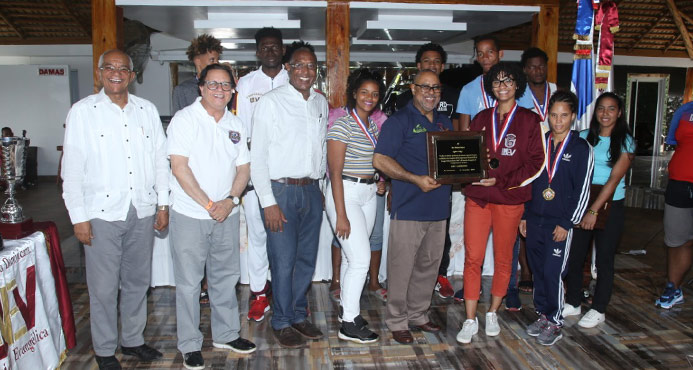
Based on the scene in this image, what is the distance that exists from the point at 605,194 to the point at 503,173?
37.2 inches

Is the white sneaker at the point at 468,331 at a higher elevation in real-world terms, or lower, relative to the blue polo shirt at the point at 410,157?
lower

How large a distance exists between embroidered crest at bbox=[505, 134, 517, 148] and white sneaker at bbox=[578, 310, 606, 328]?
61.2 inches

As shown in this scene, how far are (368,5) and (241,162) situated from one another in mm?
2272

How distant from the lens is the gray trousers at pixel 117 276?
298 cm

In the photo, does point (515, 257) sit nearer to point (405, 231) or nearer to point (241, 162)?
point (405, 231)

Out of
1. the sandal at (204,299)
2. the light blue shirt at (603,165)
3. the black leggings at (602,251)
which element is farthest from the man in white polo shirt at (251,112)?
the light blue shirt at (603,165)

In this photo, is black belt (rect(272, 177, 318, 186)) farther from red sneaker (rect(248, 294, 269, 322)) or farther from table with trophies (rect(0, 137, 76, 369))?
table with trophies (rect(0, 137, 76, 369))

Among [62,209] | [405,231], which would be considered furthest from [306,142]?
[62,209]

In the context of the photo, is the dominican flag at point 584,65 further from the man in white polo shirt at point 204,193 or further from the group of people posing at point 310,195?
the man in white polo shirt at point 204,193

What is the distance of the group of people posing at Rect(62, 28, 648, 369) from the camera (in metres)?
2.96

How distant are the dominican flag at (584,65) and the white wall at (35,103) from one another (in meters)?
12.7

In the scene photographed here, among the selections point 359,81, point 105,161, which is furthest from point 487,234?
point 105,161

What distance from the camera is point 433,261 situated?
3492 mm

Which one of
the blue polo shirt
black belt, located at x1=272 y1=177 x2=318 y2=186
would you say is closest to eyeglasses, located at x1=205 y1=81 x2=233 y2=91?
black belt, located at x1=272 y1=177 x2=318 y2=186
